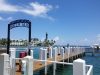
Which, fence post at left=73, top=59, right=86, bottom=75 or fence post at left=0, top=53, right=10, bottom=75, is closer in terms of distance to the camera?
fence post at left=73, top=59, right=86, bottom=75

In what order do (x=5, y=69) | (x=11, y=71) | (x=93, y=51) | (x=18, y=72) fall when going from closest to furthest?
1. (x=5, y=69)
2. (x=11, y=71)
3. (x=18, y=72)
4. (x=93, y=51)

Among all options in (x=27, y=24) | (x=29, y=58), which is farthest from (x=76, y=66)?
(x=27, y=24)

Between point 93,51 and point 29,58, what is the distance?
61614 mm

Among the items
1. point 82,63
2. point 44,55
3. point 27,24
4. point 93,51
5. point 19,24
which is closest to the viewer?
point 82,63

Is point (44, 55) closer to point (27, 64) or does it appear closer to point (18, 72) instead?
point (18, 72)

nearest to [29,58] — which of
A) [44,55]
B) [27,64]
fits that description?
[27,64]

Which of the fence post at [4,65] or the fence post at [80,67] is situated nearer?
the fence post at [80,67]

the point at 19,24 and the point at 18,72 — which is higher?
the point at 19,24

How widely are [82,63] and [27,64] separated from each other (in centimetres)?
225

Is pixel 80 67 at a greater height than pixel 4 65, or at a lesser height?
greater

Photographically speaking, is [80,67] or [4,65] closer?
[80,67]

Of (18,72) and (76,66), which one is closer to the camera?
(76,66)

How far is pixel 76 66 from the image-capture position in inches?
248

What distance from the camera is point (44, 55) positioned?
19.5 meters
